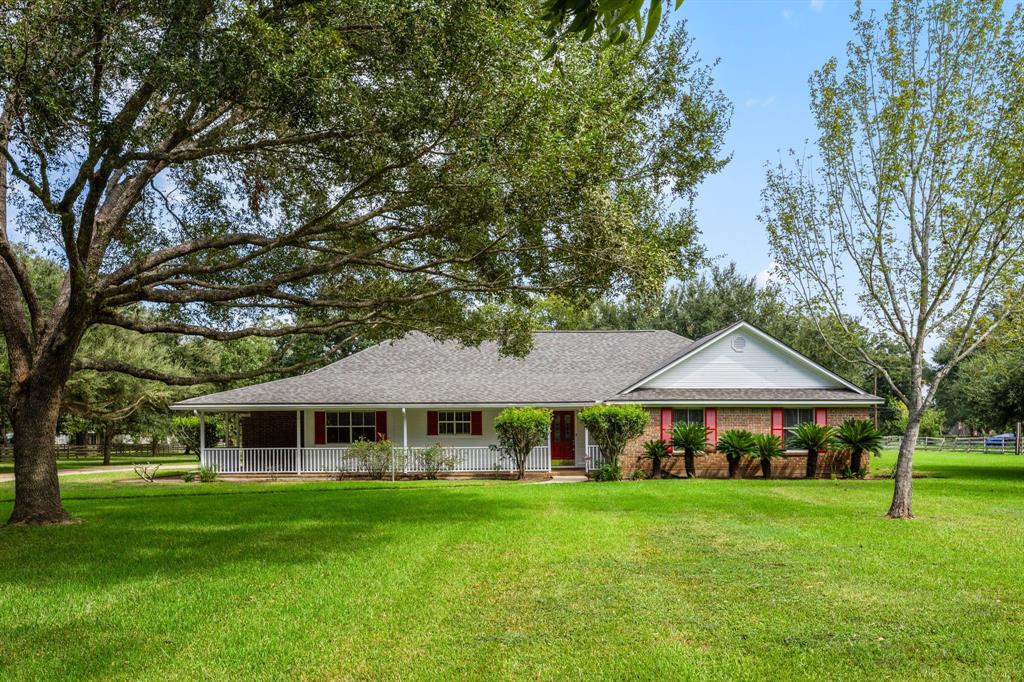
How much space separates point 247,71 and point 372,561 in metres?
6.02

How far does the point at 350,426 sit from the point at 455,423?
3739mm

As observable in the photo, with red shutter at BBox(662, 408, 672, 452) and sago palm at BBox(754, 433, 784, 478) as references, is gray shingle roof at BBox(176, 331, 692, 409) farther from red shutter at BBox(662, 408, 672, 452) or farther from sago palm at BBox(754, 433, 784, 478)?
sago palm at BBox(754, 433, 784, 478)

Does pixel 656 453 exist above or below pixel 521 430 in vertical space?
below

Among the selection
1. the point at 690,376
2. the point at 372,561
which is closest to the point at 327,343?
the point at 690,376

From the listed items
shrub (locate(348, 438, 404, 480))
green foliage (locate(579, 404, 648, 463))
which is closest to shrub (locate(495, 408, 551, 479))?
green foliage (locate(579, 404, 648, 463))

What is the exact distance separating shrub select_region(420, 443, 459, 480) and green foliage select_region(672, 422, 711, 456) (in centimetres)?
733

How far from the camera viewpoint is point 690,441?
2323 centimetres

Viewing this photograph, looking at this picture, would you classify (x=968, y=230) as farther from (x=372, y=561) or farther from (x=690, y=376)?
(x=690, y=376)

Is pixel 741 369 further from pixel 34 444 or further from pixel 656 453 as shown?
pixel 34 444

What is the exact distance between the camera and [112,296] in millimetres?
12336

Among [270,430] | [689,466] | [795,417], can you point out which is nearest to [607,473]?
[689,466]

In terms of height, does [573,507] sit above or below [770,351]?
below

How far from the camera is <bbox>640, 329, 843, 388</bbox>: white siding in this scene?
25.6 meters

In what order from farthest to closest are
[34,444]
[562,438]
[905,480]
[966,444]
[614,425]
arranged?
[966,444] < [562,438] < [614,425] < [905,480] < [34,444]
